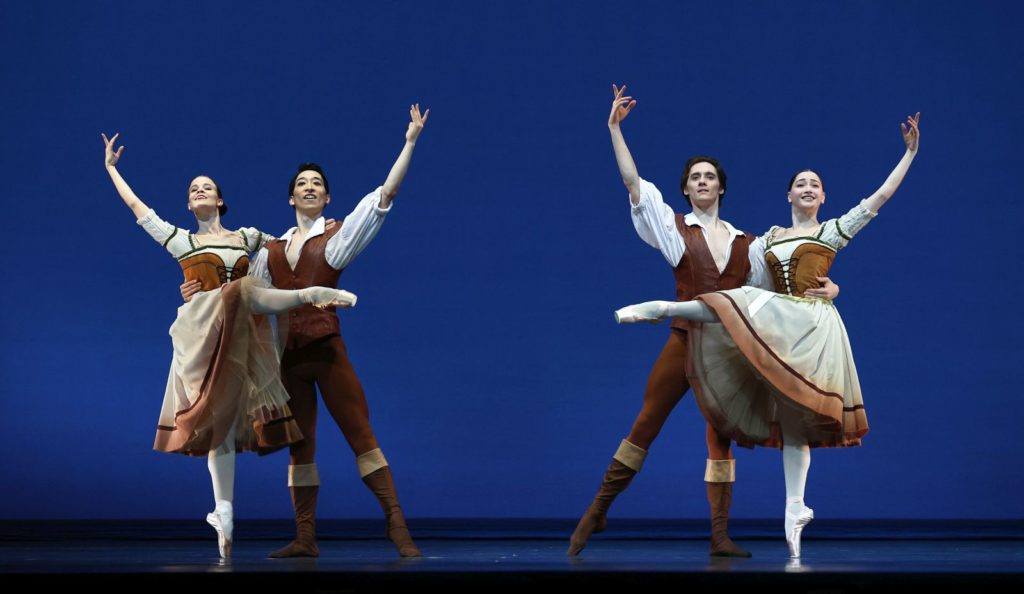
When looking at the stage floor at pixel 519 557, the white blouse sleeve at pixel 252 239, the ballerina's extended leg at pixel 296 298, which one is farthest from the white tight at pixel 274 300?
the stage floor at pixel 519 557

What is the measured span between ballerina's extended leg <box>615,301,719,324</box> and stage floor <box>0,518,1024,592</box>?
74 centimetres

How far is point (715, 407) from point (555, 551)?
35.3 inches

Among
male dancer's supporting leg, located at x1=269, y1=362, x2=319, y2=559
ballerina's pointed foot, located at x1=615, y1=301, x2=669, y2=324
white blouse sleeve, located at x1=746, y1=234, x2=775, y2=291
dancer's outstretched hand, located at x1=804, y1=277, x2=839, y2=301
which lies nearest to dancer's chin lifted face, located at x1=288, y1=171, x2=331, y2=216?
male dancer's supporting leg, located at x1=269, y1=362, x2=319, y2=559

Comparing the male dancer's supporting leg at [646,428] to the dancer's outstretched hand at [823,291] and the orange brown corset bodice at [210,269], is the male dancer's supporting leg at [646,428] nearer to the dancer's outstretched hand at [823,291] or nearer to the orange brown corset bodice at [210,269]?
the dancer's outstretched hand at [823,291]

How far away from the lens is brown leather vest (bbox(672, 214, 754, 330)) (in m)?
4.07

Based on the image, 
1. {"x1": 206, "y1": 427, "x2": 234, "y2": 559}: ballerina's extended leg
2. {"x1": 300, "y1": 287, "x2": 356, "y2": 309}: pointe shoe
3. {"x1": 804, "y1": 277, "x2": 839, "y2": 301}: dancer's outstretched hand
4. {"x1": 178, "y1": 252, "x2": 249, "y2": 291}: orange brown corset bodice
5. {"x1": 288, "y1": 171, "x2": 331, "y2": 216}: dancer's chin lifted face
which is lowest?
{"x1": 206, "y1": 427, "x2": 234, "y2": 559}: ballerina's extended leg

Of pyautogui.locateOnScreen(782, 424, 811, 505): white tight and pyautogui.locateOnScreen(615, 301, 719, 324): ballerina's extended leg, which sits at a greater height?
pyautogui.locateOnScreen(615, 301, 719, 324): ballerina's extended leg

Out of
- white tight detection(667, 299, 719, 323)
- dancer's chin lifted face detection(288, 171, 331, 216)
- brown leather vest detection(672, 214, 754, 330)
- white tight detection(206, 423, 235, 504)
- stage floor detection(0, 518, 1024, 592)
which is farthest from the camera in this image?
dancer's chin lifted face detection(288, 171, 331, 216)

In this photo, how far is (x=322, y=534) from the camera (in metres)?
5.71

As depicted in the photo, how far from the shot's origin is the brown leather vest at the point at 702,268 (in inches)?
160

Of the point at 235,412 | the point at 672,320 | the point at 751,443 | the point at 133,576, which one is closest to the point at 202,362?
the point at 235,412

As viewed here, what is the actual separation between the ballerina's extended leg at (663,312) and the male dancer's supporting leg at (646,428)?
194mm

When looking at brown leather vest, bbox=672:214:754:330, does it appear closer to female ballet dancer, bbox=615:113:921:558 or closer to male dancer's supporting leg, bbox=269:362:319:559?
female ballet dancer, bbox=615:113:921:558

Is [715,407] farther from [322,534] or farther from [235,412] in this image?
[322,534]
